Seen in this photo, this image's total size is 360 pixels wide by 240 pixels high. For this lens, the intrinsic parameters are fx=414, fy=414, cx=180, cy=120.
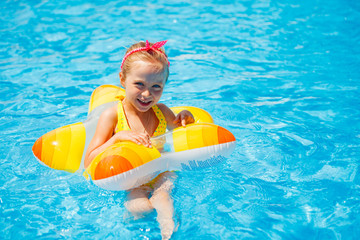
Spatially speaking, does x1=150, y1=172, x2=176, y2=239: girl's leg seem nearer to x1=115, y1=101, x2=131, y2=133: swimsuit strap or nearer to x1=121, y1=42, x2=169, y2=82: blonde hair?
x1=115, y1=101, x2=131, y2=133: swimsuit strap

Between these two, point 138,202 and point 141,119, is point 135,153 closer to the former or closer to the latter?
point 138,202

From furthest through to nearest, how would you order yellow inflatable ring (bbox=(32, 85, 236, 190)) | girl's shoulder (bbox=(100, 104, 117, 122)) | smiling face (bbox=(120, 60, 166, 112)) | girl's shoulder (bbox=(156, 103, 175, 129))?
girl's shoulder (bbox=(156, 103, 175, 129)), girl's shoulder (bbox=(100, 104, 117, 122)), smiling face (bbox=(120, 60, 166, 112)), yellow inflatable ring (bbox=(32, 85, 236, 190))

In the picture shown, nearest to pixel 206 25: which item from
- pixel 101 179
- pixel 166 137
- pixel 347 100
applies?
pixel 347 100

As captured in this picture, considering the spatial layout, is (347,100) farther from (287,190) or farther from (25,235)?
(25,235)

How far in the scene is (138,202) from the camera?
126 inches

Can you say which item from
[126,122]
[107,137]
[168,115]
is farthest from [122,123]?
[168,115]

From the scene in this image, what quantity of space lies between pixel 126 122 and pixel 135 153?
53 centimetres

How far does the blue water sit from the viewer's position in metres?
3.17

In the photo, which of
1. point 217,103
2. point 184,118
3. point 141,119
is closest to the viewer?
point 141,119

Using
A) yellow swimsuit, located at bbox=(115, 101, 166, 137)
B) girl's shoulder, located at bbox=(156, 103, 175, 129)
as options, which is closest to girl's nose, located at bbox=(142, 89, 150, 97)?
yellow swimsuit, located at bbox=(115, 101, 166, 137)

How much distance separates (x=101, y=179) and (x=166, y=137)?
2.49 ft

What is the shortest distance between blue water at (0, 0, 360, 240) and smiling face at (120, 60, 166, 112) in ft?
1.88

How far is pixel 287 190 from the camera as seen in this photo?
349 cm

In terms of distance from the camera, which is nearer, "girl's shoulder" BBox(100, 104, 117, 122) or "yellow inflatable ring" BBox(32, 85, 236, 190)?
"yellow inflatable ring" BBox(32, 85, 236, 190)
